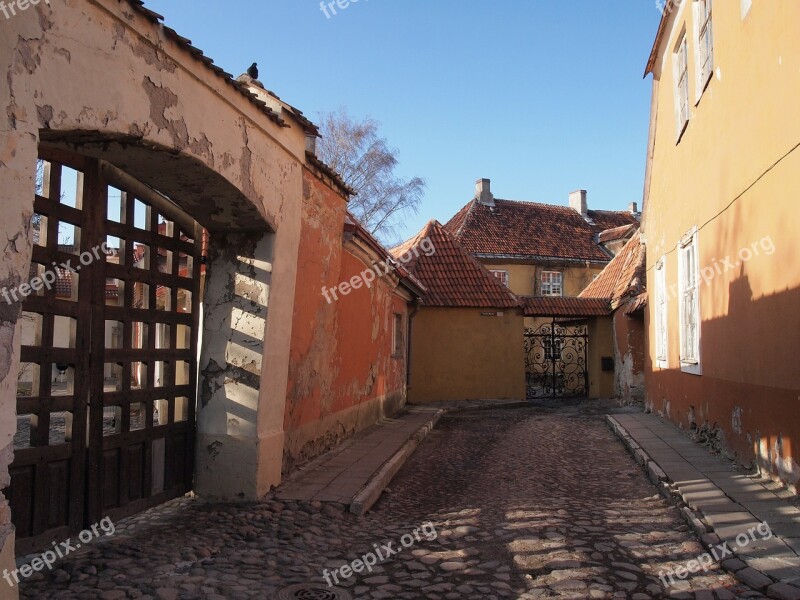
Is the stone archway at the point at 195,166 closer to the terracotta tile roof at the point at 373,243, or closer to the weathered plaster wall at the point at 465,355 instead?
the terracotta tile roof at the point at 373,243

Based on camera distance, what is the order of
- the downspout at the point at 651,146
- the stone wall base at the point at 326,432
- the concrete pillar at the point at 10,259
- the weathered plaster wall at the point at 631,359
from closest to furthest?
the concrete pillar at the point at 10,259
the stone wall base at the point at 326,432
the downspout at the point at 651,146
the weathered plaster wall at the point at 631,359

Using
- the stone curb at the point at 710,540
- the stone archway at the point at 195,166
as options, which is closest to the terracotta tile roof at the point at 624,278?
the stone curb at the point at 710,540

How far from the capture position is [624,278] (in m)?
18.1

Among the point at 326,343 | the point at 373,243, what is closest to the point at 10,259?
the point at 326,343

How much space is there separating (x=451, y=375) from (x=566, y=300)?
13.4 ft

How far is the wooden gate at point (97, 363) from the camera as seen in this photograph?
184 inches

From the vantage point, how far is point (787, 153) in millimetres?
6012

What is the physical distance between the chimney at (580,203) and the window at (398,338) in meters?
21.9

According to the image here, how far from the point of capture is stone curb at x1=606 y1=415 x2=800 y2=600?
4.04 m

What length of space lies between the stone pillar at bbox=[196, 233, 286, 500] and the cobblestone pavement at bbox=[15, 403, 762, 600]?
0.33m

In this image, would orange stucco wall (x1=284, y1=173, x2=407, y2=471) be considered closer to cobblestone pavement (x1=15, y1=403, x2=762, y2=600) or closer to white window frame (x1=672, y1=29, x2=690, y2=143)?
cobblestone pavement (x1=15, y1=403, x2=762, y2=600)

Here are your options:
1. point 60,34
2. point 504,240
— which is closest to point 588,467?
point 60,34

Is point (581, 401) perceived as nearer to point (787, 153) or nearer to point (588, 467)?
point (588, 467)

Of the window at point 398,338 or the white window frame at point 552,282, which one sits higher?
the white window frame at point 552,282
